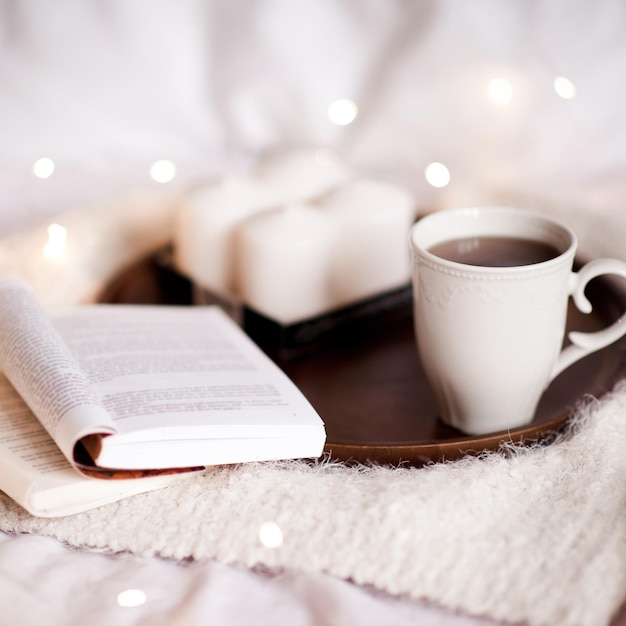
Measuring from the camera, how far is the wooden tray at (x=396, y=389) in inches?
25.9

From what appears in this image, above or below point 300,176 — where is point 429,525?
below

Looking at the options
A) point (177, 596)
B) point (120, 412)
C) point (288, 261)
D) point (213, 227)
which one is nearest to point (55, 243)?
point (213, 227)

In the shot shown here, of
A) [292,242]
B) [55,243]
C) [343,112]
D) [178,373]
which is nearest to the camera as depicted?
[178,373]

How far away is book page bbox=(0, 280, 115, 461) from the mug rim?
0.27 m

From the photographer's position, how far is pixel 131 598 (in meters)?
0.57

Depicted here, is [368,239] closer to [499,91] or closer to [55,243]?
[55,243]

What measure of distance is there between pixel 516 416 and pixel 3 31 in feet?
3.50

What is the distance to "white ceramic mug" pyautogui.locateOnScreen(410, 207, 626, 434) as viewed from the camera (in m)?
0.65

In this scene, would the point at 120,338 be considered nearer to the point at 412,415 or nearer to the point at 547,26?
the point at 412,415

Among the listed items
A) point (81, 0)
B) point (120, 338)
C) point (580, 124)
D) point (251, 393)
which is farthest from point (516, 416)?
point (81, 0)

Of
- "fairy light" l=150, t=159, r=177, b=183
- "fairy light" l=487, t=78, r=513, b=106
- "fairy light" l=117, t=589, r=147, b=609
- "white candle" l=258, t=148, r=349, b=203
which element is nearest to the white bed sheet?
"fairy light" l=117, t=589, r=147, b=609

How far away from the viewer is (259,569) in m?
0.59

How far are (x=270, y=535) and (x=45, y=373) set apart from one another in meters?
0.21

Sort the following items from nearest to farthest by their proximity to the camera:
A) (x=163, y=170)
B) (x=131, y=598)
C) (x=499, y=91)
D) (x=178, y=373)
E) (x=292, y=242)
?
(x=131, y=598) → (x=178, y=373) → (x=292, y=242) → (x=163, y=170) → (x=499, y=91)
